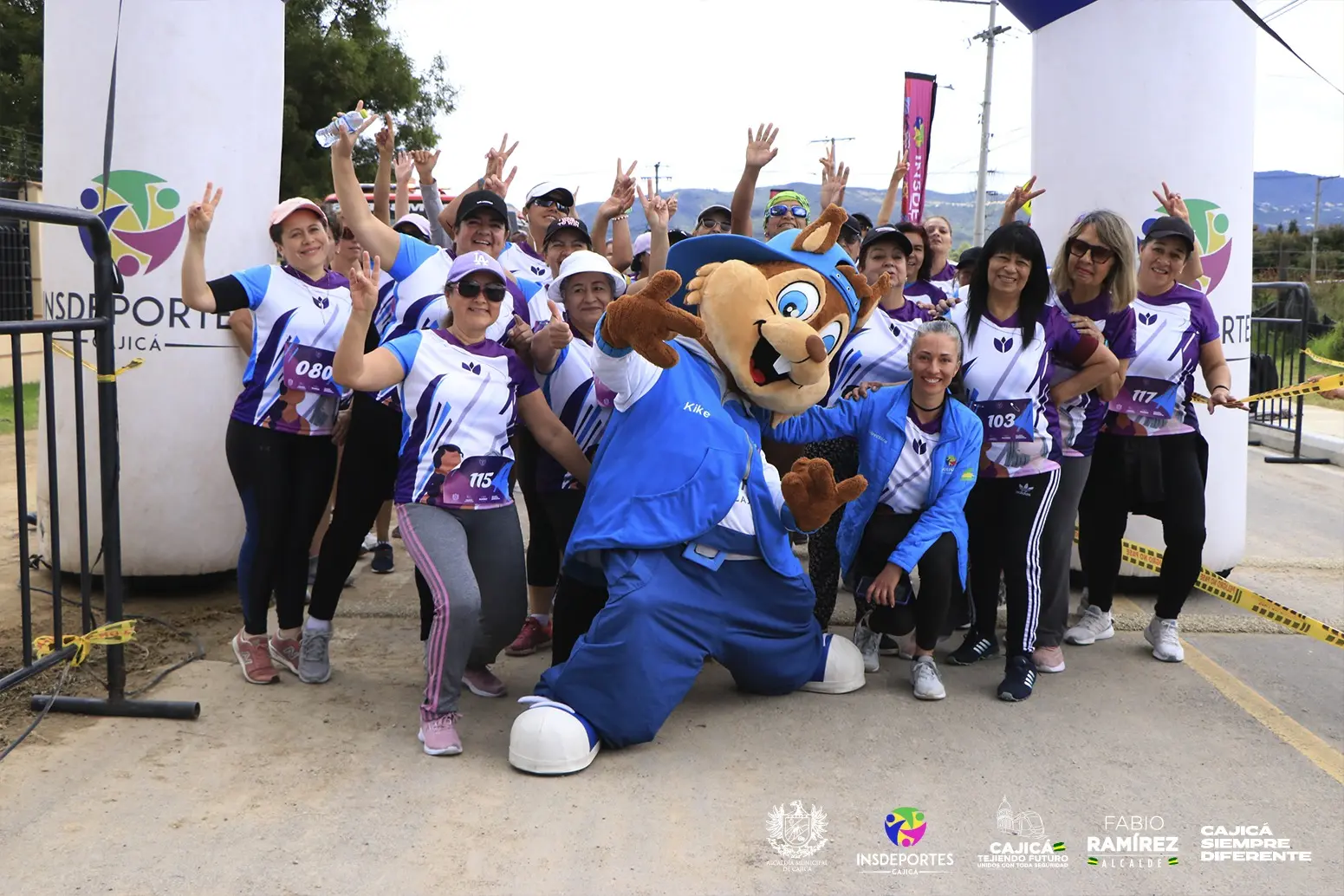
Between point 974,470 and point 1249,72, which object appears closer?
point 974,470

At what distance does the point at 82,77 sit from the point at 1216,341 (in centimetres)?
514

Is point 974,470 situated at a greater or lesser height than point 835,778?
greater

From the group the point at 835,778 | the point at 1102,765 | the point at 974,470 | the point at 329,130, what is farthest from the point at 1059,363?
the point at 329,130

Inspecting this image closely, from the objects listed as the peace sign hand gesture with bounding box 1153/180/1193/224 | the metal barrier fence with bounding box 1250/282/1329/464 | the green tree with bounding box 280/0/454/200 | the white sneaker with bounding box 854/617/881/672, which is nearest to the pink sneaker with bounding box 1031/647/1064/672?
the white sneaker with bounding box 854/617/881/672

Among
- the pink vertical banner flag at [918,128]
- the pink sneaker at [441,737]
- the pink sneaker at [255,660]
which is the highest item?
the pink vertical banner flag at [918,128]

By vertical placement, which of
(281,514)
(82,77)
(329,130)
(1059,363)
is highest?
(82,77)

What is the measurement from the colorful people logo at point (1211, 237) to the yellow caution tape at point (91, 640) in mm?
4760

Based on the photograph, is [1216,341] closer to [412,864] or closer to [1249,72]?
[1249,72]

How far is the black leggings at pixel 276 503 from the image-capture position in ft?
13.9

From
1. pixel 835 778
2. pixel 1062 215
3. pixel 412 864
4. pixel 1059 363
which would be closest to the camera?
pixel 412 864

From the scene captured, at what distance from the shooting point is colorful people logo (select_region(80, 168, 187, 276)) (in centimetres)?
496

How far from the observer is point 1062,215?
18.5 feet

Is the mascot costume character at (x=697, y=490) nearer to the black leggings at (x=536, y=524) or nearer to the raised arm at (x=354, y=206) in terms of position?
the black leggings at (x=536, y=524)

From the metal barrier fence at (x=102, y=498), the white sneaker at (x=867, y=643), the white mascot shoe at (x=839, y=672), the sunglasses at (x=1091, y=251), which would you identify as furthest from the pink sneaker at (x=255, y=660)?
the sunglasses at (x=1091, y=251)
